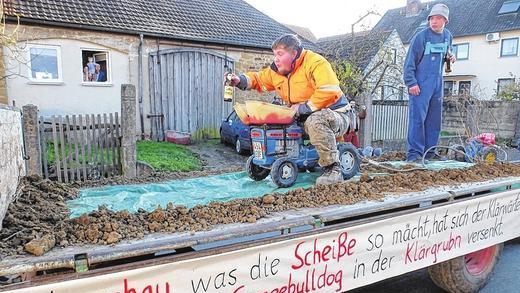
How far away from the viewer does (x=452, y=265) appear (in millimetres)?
3326

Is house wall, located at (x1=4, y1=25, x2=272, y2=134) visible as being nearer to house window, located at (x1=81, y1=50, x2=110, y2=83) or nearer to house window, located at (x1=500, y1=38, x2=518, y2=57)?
house window, located at (x1=81, y1=50, x2=110, y2=83)

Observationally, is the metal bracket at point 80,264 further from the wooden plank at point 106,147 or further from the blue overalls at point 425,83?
the wooden plank at point 106,147

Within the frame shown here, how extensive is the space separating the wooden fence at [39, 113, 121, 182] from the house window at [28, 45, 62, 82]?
3300 millimetres

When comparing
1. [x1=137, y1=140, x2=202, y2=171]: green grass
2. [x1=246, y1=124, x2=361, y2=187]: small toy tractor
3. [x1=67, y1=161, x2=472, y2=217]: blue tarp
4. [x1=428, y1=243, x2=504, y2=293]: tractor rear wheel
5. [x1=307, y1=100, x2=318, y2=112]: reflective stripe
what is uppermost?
[x1=307, y1=100, x2=318, y2=112]: reflective stripe

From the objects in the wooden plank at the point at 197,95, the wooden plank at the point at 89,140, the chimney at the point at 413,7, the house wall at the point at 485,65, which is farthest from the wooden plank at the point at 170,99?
the chimney at the point at 413,7

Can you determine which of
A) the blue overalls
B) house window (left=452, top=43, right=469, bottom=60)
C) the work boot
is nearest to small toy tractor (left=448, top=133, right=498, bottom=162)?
the blue overalls

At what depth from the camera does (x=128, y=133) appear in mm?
6887

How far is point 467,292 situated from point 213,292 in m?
2.59

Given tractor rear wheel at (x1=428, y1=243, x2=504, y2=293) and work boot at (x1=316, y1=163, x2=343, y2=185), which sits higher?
work boot at (x1=316, y1=163, x2=343, y2=185)

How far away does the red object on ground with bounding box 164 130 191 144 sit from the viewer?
10930 millimetres

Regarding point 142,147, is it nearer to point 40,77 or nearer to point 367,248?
point 40,77

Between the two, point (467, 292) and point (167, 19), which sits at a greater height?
point (167, 19)

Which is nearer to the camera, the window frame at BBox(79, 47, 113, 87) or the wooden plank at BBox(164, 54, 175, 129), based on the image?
the window frame at BBox(79, 47, 113, 87)

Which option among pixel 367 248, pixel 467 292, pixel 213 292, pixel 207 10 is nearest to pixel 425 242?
pixel 367 248
